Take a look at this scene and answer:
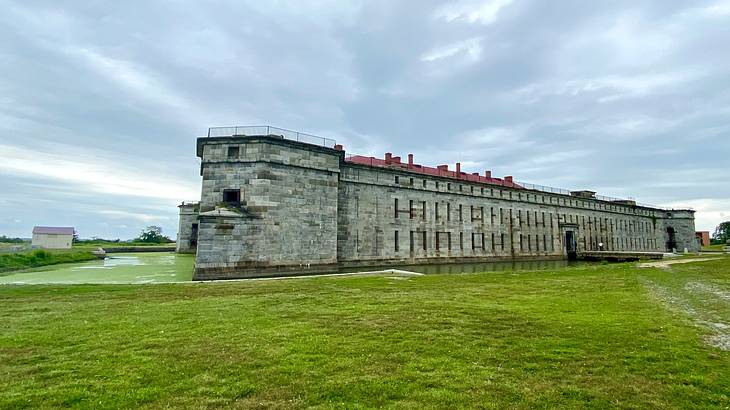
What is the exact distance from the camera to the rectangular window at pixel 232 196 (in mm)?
28953

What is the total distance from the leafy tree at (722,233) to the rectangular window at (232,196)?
147272 millimetres

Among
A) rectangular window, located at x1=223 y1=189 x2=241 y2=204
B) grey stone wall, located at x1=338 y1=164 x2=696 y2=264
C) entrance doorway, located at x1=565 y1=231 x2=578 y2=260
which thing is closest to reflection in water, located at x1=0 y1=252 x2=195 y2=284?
rectangular window, located at x1=223 y1=189 x2=241 y2=204

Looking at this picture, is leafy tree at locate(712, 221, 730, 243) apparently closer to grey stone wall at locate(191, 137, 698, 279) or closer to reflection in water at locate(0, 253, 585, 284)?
grey stone wall at locate(191, 137, 698, 279)

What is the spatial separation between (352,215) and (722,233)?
145 m

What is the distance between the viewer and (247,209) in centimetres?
2864

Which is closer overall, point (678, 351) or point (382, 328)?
point (678, 351)

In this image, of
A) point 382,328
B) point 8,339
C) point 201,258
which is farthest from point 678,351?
point 201,258

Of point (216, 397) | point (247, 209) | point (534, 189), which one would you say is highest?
point (534, 189)

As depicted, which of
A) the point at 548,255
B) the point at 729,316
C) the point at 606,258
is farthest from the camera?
the point at 548,255

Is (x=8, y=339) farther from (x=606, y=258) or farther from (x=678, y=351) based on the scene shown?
(x=606, y=258)

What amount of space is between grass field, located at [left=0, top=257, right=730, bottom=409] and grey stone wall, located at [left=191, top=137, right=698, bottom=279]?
15.1 metres

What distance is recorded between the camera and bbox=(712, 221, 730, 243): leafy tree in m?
116

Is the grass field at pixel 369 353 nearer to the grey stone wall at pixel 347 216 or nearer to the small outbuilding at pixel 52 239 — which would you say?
the grey stone wall at pixel 347 216

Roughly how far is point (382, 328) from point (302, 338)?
1.98 meters
